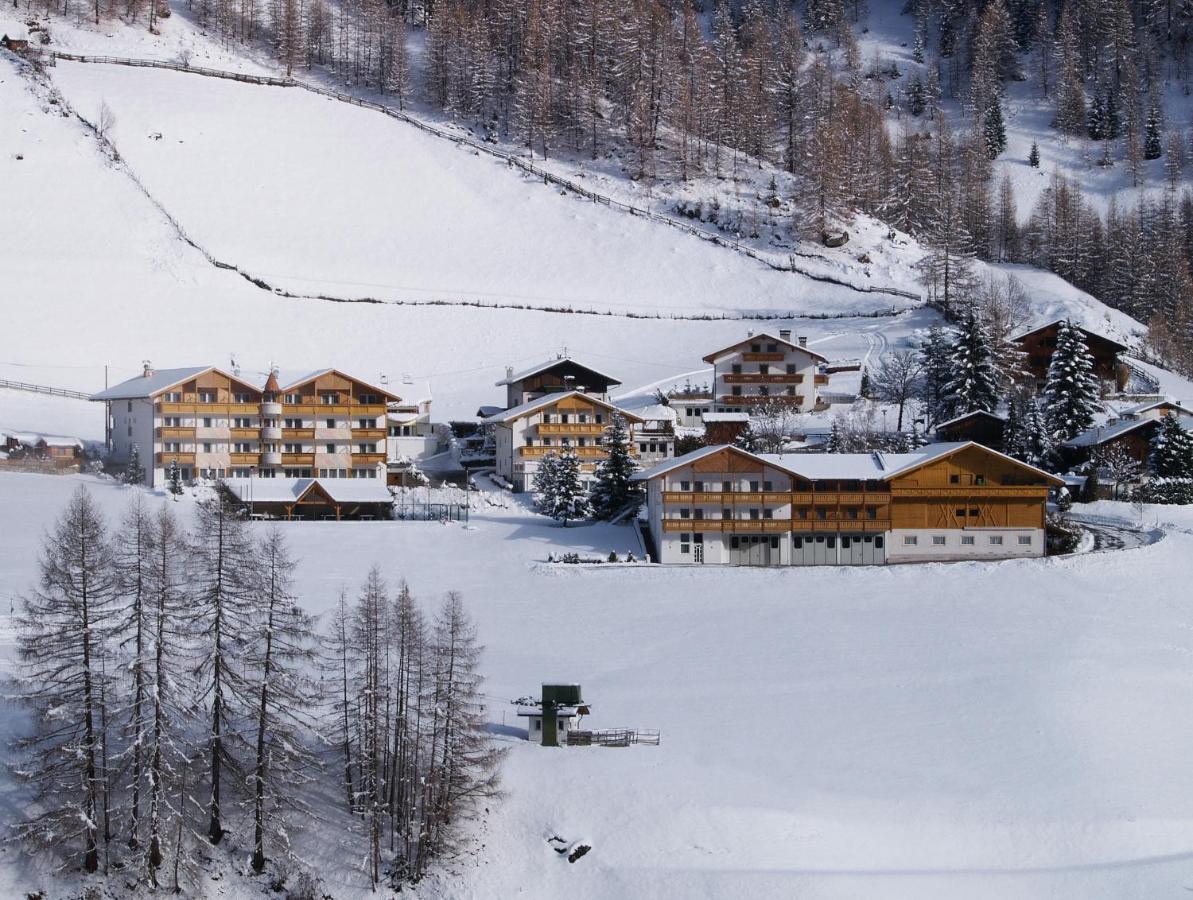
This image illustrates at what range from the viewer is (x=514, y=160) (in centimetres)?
11706

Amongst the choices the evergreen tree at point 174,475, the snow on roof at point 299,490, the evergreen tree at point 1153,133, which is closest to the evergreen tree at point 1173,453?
the snow on roof at point 299,490

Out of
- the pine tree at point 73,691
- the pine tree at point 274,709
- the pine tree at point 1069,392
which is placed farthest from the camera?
the pine tree at point 1069,392

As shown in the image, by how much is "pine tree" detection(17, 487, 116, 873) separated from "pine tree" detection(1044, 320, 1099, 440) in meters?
47.8

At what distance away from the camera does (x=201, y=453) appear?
61.8 metres

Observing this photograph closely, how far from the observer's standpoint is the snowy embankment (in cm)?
2945

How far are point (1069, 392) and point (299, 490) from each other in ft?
117

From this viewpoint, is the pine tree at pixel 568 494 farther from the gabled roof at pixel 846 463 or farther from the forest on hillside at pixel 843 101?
the forest on hillside at pixel 843 101

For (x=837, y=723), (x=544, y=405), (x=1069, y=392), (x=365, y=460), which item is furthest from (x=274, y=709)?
(x=1069, y=392)

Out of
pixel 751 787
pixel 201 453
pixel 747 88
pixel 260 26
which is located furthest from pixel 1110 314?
pixel 260 26

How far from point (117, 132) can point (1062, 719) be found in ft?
310

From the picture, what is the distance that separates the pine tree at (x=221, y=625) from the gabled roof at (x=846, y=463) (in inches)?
957

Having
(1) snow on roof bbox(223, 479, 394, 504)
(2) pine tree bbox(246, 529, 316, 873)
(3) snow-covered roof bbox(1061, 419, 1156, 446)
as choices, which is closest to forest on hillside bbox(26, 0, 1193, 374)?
(3) snow-covered roof bbox(1061, 419, 1156, 446)

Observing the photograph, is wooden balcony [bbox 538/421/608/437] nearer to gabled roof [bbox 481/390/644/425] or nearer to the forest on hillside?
gabled roof [bbox 481/390/644/425]

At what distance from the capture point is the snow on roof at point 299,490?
57.1m
